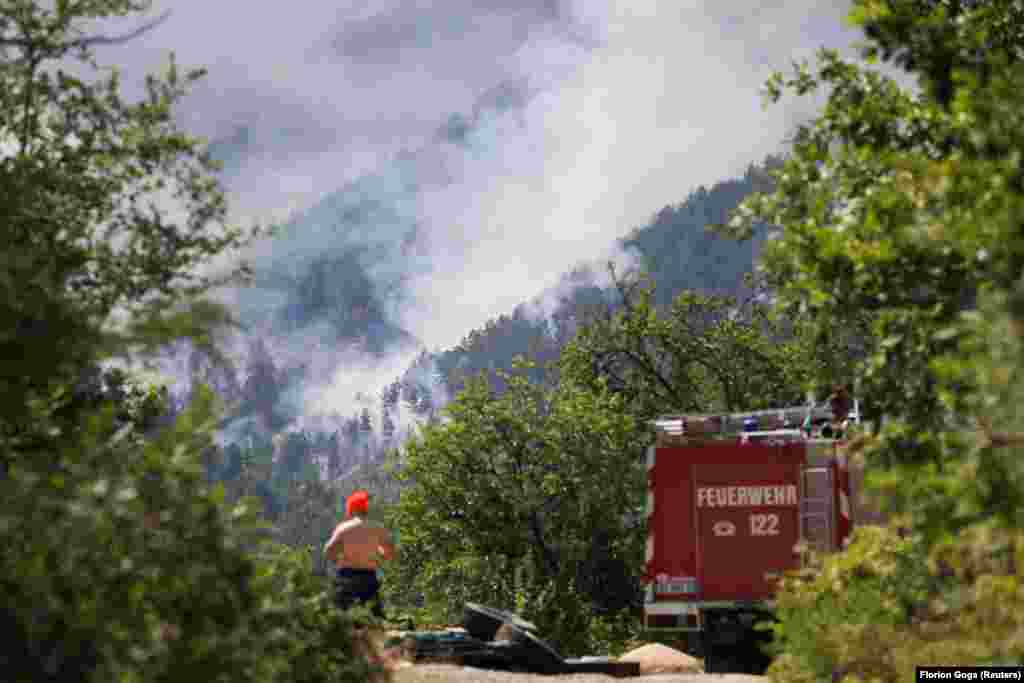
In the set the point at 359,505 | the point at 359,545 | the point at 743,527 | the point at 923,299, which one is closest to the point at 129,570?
the point at 923,299

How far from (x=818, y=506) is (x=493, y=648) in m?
4.65

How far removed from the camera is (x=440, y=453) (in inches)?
1575

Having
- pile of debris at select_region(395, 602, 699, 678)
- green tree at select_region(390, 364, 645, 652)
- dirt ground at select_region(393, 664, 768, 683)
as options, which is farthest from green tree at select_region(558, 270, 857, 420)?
dirt ground at select_region(393, 664, 768, 683)

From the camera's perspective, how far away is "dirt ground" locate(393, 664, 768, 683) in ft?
49.3

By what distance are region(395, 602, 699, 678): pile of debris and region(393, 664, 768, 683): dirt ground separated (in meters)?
0.42

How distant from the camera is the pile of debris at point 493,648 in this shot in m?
17.2

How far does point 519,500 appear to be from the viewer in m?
39.0

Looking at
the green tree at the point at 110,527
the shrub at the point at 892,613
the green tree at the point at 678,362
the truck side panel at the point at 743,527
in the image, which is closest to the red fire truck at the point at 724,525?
the truck side panel at the point at 743,527

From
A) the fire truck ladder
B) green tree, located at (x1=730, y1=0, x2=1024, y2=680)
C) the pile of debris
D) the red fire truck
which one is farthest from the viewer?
the red fire truck

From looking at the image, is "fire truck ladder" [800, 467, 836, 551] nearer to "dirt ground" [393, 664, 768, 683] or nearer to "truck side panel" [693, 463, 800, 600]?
"truck side panel" [693, 463, 800, 600]

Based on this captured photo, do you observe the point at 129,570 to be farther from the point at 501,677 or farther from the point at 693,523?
the point at 693,523

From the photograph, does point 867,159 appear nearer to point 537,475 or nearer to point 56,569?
point 56,569

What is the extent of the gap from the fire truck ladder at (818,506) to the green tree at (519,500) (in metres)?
18.7

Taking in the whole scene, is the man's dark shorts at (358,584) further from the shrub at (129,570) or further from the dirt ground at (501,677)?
the shrub at (129,570)
